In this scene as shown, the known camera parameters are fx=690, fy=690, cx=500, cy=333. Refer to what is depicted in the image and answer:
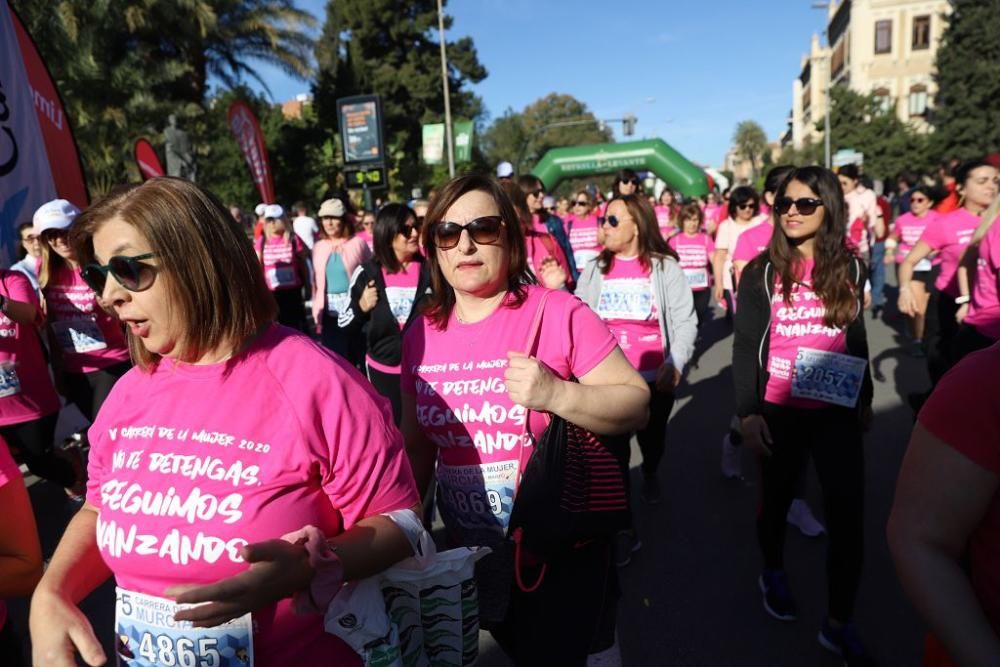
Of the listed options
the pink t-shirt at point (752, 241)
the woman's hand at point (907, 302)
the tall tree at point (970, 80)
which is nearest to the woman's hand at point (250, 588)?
the woman's hand at point (907, 302)

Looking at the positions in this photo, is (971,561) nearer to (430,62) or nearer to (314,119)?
(314,119)

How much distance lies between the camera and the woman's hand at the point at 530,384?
1.68m

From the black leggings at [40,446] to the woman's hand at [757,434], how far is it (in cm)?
380

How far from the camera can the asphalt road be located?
2.93m

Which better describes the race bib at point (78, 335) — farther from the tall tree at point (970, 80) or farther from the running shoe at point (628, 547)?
the tall tree at point (970, 80)

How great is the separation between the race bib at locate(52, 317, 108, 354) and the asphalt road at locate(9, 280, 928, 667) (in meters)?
1.11

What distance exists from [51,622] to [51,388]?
10.3 ft

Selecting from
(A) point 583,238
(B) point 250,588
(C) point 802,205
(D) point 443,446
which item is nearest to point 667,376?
(C) point 802,205

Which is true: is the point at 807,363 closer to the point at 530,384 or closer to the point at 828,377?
the point at 828,377

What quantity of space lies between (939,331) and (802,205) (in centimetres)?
337

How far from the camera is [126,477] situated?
1.46 m

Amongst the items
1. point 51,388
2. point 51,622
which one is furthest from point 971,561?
point 51,388

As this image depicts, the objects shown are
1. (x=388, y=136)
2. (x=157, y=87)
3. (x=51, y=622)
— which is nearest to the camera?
(x=51, y=622)

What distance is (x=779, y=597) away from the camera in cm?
309
